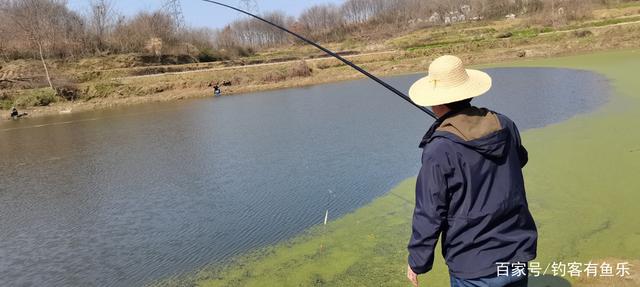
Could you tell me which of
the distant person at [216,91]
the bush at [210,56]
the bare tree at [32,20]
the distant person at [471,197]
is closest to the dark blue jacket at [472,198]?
the distant person at [471,197]

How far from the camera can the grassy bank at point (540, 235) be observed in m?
3.79

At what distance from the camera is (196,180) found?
7422mm

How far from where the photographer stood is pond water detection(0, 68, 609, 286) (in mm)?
4969

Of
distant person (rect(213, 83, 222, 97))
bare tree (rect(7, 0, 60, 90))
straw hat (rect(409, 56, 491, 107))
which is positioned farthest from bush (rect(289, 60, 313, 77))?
straw hat (rect(409, 56, 491, 107))

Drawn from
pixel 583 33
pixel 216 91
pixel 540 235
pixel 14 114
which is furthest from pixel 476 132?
pixel 583 33

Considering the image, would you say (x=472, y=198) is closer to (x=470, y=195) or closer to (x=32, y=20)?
(x=470, y=195)

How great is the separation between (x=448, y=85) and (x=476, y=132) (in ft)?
0.87

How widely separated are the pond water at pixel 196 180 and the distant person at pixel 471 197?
3.09 meters

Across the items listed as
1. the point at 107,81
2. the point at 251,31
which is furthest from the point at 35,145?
the point at 251,31

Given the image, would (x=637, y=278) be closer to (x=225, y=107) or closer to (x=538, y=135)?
(x=538, y=135)

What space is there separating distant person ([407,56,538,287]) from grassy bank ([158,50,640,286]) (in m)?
1.69

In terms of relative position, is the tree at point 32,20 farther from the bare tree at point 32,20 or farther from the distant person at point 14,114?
the distant person at point 14,114

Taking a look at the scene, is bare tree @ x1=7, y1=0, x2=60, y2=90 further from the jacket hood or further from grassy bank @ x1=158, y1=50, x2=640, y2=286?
the jacket hood

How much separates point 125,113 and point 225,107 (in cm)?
418
